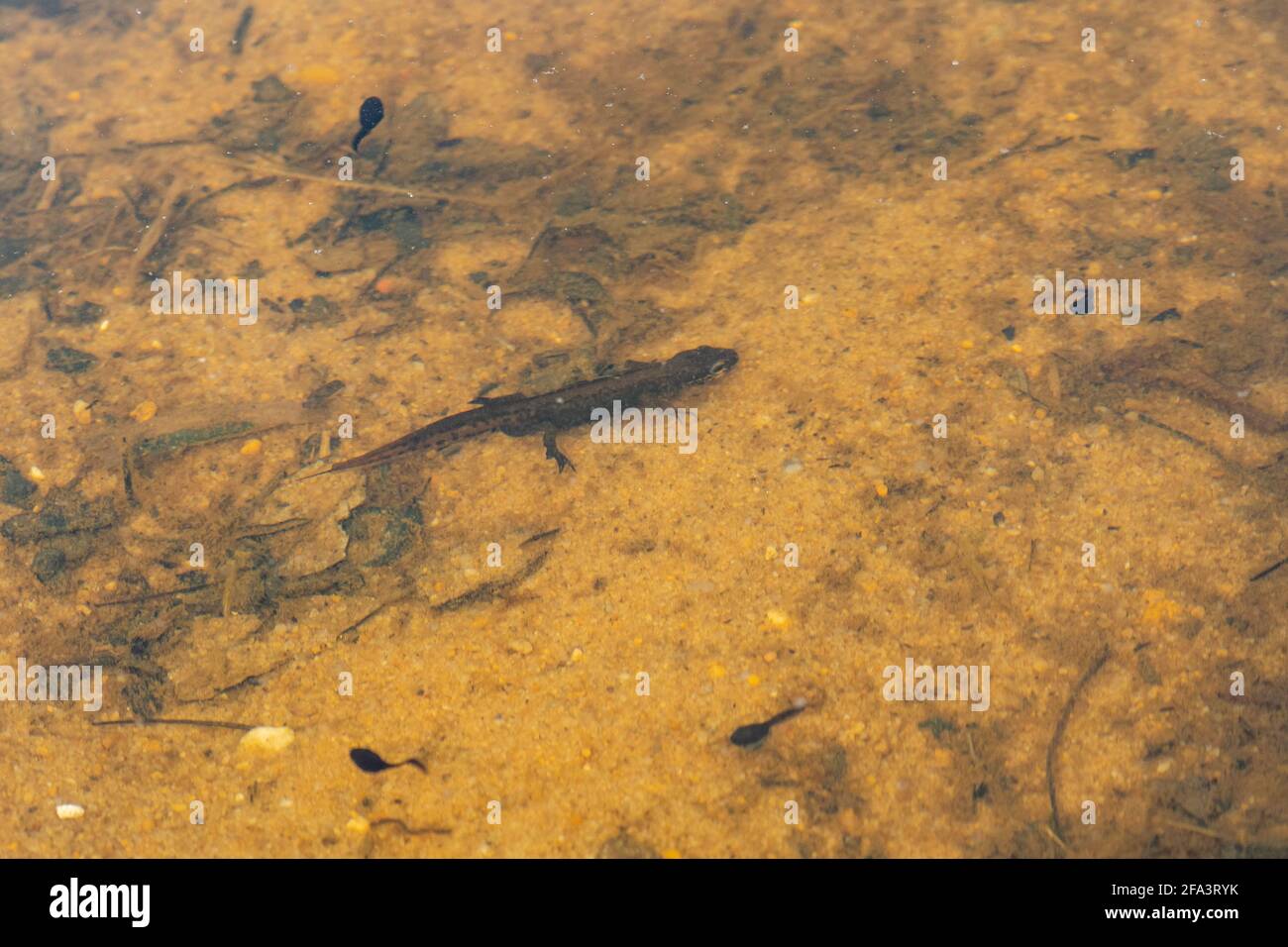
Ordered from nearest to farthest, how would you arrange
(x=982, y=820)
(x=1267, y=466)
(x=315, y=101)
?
(x=982, y=820)
(x=1267, y=466)
(x=315, y=101)

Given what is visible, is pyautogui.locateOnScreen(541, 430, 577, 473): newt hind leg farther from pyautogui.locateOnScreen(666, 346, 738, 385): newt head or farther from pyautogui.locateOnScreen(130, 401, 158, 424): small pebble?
pyautogui.locateOnScreen(130, 401, 158, 424): small pebble

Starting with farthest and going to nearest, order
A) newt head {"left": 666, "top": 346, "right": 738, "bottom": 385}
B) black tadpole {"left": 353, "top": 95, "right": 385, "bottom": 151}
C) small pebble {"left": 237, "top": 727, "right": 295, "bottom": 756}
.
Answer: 1. black tadpole {"left": 353, "top": 95, "right": 385, "bottom": 151}
2. newt head {"left": 666, "top": 346, "right": 738, "bottom": 385}
3. small pebble {"left": 237, "top": 727, "right": 295, "bottom": 756}

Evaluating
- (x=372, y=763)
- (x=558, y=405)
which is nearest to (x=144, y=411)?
(x=558, y=405)

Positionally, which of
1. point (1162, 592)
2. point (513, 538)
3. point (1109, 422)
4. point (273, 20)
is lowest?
point (1162, 592)

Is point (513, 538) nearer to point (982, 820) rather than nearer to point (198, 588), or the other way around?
point (198, 588)

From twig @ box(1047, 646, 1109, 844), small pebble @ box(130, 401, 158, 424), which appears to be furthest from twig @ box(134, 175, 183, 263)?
twig @ box(1047, 646, 1109, 844)

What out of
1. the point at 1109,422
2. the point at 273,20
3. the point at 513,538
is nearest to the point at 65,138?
the point at 273,20
